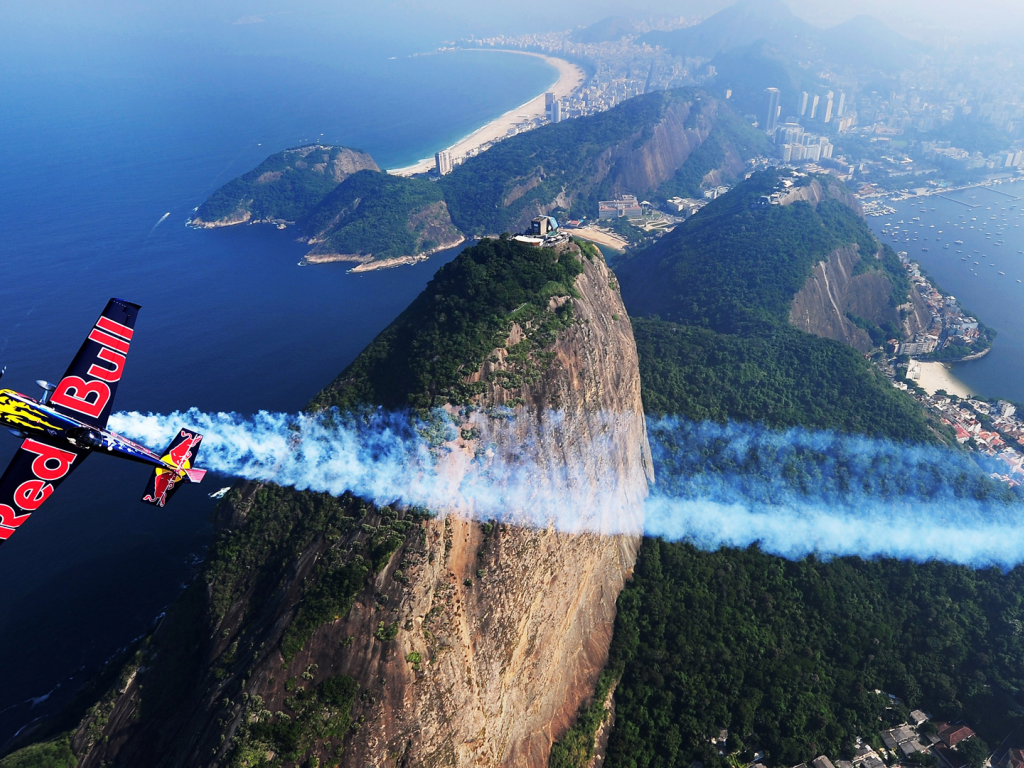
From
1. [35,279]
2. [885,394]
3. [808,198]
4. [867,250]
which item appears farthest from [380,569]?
[808,198]

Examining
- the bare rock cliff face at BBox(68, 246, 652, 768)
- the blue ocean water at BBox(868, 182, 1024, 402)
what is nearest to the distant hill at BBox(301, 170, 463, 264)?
the bare rock cliff face at BBox(68, 246, 652, 768)

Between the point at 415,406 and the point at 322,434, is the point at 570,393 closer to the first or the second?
the point at 415,406

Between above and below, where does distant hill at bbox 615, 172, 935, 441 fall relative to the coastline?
above

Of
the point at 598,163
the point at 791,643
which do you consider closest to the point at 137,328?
the point at 791,643

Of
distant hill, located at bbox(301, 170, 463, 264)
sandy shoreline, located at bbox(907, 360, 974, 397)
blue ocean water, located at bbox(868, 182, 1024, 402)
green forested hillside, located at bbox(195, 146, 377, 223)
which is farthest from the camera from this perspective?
green forested hillside, located at bbox(195, 146, 377, 223)

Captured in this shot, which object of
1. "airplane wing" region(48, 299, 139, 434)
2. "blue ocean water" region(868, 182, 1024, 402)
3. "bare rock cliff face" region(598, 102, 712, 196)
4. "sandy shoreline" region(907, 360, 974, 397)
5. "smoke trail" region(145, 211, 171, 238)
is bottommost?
"blue ocean water" region(868, 182, 1024, 402)

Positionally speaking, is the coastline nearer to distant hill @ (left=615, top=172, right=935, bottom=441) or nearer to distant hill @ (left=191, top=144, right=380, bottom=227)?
distant hill @ (left=191, top=144, right=380, bottom=227)
